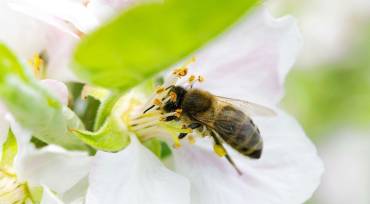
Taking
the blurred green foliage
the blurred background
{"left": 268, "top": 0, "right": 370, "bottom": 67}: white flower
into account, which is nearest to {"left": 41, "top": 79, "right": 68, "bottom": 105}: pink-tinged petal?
the blurred background

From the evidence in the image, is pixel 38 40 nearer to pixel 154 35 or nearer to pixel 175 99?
pixel 175 99

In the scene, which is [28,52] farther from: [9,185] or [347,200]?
[347,200]

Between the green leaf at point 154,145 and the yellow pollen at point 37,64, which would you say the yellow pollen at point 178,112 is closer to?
the green leaf at point 154,145

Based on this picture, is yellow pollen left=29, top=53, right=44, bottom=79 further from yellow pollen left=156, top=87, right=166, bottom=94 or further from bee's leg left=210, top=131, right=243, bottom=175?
bee's leg left=210, top=131, right=243, bottom=175

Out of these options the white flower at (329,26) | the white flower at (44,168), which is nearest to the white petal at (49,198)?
the white flower at (44,168)

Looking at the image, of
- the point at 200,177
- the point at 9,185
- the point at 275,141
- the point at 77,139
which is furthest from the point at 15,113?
the point at 275,141
